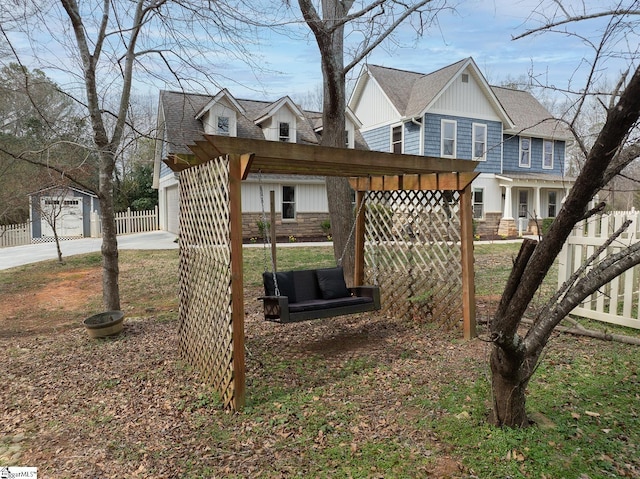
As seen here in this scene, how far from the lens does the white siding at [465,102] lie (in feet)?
56.0

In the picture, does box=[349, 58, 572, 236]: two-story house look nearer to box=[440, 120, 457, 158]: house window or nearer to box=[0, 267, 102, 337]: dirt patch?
box=[440, 120, 457, 158]: house window

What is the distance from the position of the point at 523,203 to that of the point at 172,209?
15.8 meters

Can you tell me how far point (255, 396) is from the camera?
11.8 ft

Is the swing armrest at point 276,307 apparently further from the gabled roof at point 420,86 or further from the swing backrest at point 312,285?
the gabled roof at point 420,86

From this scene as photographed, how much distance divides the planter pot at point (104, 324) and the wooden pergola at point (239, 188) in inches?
50.7

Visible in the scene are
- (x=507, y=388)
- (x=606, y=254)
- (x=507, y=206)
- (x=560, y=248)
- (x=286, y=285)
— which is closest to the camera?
(x=560, y=248)

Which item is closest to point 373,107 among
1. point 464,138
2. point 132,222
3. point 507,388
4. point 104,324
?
point 464,138

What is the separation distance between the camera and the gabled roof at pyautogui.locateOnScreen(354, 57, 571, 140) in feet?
55.5

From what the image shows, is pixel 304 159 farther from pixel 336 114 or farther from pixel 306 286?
pixel 336 114

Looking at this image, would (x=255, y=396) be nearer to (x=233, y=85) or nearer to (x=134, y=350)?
(x=134, y=350)

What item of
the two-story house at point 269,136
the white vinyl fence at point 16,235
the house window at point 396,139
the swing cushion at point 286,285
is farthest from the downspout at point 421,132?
the white vinyl fence at point 16,235

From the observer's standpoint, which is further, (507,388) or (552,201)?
(552,201)

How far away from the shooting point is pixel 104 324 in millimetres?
5234

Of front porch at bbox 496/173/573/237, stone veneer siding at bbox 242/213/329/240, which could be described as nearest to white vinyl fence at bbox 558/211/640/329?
stone veneer siding at bbox 242/213/329/240
